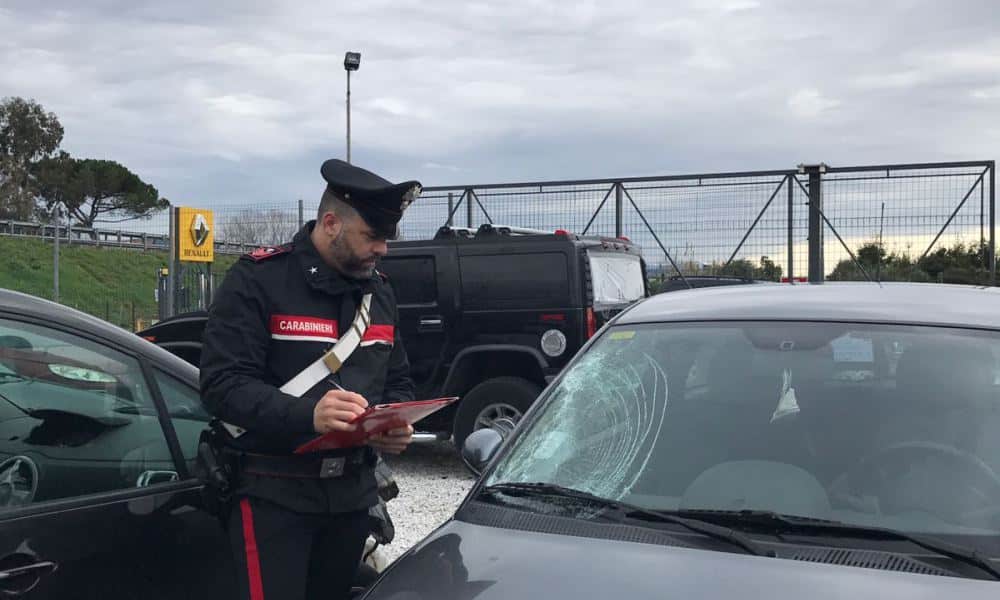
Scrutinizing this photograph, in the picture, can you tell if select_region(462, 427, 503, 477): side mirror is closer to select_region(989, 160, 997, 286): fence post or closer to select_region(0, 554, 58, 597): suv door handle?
select_region(0, 554, 58, 597): suv door handle

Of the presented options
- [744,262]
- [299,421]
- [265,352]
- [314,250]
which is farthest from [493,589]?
[744,262]

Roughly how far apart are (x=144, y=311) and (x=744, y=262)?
19532mm

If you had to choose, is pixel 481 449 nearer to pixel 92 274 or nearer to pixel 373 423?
pixel 373 423

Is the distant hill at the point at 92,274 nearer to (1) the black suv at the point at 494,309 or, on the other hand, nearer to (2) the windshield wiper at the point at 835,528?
(1) the black suv at the point at 494,309

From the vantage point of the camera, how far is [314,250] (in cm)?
295

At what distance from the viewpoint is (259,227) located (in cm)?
1909

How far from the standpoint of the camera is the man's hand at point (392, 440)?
2.81 metres

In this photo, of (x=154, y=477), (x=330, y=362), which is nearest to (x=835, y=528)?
(x=330, y=362)

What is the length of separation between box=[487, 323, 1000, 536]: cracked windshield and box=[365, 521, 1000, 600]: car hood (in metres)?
0.29

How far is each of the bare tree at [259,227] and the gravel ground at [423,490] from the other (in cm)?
908

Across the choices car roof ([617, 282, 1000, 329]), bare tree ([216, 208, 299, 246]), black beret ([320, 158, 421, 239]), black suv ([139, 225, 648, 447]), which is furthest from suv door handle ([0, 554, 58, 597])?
bare tree ([216, 208, 299, 246])

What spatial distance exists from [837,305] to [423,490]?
201 inches

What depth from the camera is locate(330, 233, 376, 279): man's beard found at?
9.51 ft

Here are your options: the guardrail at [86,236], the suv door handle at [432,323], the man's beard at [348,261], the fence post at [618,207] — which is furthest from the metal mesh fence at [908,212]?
the guardrail at [86,236]
